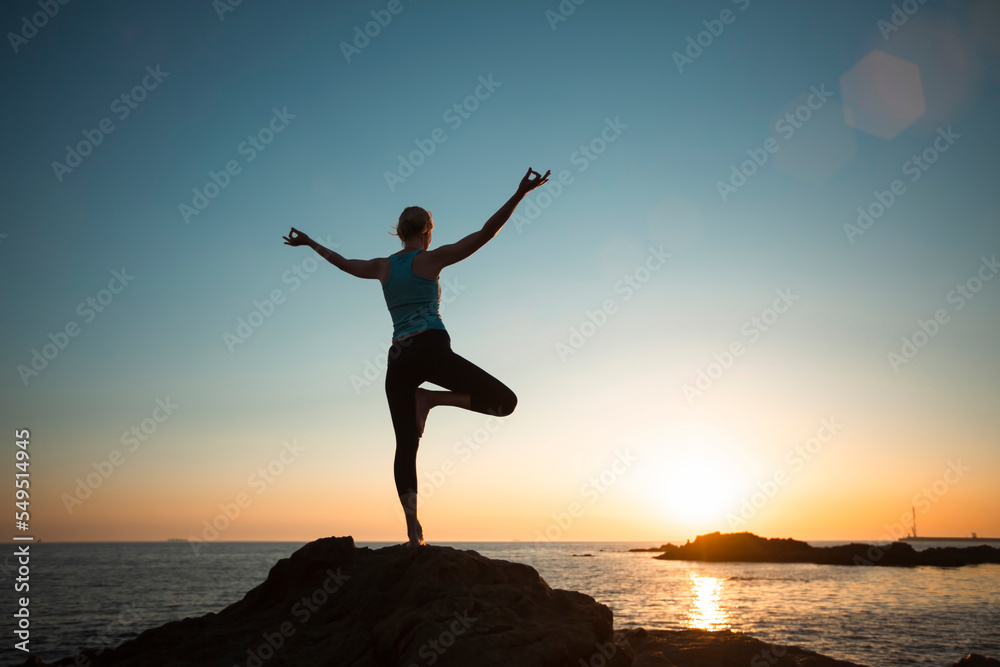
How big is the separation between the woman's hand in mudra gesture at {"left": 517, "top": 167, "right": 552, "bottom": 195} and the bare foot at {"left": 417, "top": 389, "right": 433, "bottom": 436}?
1873 mm

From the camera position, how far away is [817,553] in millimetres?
86625

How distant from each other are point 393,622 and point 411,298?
94.2 inches

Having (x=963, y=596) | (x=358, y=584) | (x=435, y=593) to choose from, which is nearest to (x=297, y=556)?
(x=358, y=584)

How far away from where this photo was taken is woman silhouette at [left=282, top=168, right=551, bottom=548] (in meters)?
4.45

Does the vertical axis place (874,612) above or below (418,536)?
below

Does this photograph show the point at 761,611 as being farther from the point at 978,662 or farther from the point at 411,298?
the point at 411,298

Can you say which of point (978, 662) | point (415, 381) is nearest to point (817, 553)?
point (978, 662)

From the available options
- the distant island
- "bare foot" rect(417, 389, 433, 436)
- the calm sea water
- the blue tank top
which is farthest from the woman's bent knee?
the distant island

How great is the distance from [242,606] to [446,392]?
279 centimetres

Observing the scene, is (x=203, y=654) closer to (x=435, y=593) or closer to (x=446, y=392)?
(x=435, y=593)

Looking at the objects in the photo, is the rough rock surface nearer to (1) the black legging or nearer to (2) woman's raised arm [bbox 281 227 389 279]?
(1) the black legging

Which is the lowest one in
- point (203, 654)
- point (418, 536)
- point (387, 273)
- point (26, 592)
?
point (26, 592)

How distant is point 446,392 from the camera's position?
4.85 meters

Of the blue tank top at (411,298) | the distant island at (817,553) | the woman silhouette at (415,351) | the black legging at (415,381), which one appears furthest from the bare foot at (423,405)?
the distant island at (817,553)
